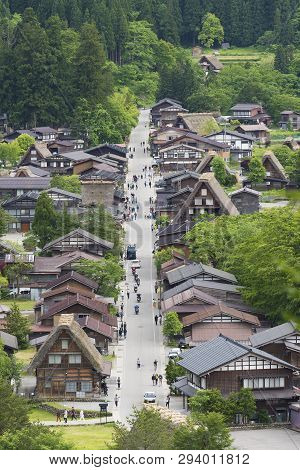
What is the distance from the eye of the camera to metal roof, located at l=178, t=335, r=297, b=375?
111 feet

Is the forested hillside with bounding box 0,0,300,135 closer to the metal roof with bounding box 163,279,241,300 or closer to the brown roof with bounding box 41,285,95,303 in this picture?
the brown roof with bounding box 41,285,95,303

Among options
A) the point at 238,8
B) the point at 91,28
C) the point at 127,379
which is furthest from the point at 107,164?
the point at 238,8

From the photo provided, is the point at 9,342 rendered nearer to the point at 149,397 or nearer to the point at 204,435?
the point at 149,397

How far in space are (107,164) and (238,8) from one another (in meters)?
41.5

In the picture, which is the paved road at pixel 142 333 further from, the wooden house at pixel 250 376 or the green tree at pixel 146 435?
the green tree at pixel 146 435

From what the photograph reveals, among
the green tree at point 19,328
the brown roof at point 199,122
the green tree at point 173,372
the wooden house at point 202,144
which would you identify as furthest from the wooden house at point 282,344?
the brown roof at point 199,122

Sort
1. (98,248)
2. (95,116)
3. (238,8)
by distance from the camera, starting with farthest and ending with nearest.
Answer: (238,8) < (95,116) < (98,248)

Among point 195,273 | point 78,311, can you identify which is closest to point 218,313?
point 78,311

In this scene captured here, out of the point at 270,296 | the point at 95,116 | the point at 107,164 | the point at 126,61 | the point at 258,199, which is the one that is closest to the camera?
the point at 270,296

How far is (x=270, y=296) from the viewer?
41.3 m

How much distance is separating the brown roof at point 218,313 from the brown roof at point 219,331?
0.18m

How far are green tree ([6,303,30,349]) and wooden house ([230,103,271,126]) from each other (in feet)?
148

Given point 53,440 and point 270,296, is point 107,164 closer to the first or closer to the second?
point 270,296

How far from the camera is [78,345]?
119 feet
